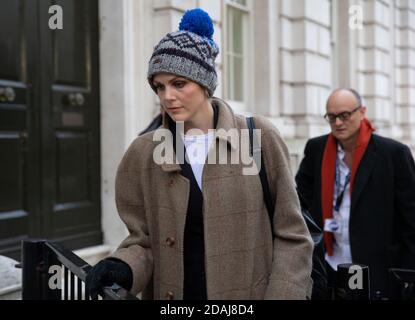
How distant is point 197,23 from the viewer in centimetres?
218

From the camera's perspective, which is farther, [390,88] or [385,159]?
[390,88]

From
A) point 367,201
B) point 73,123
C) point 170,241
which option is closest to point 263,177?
point 170,241

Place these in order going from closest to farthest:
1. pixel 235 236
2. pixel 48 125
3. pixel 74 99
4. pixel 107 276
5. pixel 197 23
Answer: pixel 107 276, pixel 235 236, pixel 197 23, pixel 48 125, pixel 74 99

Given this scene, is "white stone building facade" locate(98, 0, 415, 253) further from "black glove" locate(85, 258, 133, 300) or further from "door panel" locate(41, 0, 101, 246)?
"black glove" locate(85, 258, 133, 300)

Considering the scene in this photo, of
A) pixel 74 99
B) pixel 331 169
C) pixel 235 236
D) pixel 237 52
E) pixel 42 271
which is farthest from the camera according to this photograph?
pixel 237 52

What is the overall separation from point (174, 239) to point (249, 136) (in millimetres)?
498

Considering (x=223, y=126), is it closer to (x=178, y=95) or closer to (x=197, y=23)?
(x=178, y=95)

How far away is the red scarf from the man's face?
6 cm

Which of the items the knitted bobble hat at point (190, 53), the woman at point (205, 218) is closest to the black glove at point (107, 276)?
the woman at point (205, 218)

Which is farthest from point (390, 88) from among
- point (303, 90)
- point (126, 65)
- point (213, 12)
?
point (126, 65)

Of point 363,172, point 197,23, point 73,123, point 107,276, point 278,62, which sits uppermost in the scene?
point 278,62

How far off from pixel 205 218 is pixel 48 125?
3020 mm

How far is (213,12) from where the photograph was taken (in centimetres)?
643
